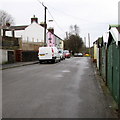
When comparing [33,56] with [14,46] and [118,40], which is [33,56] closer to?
[14,46]

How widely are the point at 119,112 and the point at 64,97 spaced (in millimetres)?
2365

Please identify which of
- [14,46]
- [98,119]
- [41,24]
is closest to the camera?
[98,119]

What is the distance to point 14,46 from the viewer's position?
26906mm

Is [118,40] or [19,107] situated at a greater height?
[118,40]

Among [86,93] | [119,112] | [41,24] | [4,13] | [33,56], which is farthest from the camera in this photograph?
[4,13]

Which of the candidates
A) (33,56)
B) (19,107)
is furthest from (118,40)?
(33,56)

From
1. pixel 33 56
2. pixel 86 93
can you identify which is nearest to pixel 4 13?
pixel 33 56

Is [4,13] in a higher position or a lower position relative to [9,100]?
higher

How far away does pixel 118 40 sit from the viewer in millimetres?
5535

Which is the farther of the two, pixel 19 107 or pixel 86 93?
pixel 86 93

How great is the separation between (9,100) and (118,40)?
3923mm

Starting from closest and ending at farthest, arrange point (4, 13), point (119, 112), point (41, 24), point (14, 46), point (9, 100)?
point (119, 112) → point (9, 100) → point (14, 46) → point (41, 24) → point (4, 13)

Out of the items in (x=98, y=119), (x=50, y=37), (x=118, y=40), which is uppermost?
(x=50, y=37)

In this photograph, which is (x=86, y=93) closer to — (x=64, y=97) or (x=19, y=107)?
(x=64, y=97)
